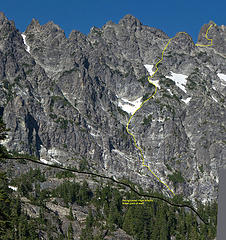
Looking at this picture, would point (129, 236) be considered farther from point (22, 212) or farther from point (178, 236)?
point (22, 212)

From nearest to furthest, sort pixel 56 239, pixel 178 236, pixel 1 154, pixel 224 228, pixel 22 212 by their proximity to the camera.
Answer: pixel 224 228 < pixel 1 154 < pixel 56 239 < pixel 22 212 < pixel 178 236

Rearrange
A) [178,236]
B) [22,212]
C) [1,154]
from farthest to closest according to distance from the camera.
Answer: [178,236] < [22,212] < [1,154]

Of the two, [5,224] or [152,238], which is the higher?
[152,238]

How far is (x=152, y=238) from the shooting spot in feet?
621

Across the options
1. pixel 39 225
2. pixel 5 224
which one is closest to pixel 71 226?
pixel 39 225

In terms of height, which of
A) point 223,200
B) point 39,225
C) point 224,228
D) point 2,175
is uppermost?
point 39,225

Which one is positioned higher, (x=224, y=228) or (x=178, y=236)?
(x=178, y=236)

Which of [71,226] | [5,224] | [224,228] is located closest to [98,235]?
[71,226]

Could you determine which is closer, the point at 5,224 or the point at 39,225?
the point at 5,224

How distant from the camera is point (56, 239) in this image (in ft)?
551

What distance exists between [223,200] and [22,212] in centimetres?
17848

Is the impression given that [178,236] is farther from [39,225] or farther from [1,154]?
[1,154]

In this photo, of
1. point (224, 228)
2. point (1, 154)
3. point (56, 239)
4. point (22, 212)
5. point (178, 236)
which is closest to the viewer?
point (224, 228)

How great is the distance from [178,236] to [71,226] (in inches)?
1972
